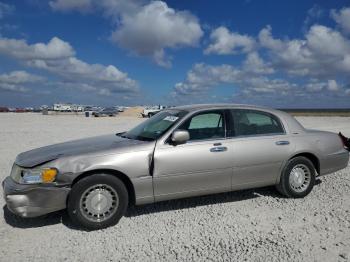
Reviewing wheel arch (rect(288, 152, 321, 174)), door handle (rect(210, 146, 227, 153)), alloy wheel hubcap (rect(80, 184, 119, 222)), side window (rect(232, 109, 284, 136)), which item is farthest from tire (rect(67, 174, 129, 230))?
wheel arch (rect(288, 152, 321, 174))

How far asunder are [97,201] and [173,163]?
112 centimetres

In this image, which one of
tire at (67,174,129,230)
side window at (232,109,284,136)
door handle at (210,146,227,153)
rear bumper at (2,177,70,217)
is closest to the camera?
rear bumper at (2,177,70,217)

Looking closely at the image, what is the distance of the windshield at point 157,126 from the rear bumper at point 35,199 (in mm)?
1438

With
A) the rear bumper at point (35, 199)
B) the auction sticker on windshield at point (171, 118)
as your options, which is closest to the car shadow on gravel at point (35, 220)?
the rear bumper at point (35, 199)

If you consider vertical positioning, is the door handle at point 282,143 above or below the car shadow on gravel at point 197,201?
above

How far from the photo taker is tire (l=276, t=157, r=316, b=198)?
18.4 ft

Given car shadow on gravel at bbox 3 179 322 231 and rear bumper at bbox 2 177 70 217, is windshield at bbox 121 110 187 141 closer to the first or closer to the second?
car shadow on gravel at bbox 3 179 322 231

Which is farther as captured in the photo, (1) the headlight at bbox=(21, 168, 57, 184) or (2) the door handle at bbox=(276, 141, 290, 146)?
(2) the door handle at bbox=(276, 141, 290, 146)

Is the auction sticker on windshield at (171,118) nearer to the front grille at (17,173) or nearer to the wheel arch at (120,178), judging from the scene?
the wheel arch at (120,178)

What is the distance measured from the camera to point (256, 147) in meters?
5.34

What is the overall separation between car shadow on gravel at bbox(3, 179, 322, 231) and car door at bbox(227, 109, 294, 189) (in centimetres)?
51

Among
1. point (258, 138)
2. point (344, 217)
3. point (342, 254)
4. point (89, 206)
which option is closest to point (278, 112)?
point (258, 138)

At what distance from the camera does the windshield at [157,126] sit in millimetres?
5105

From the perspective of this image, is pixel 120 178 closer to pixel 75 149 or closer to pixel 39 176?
pixel 75 149
